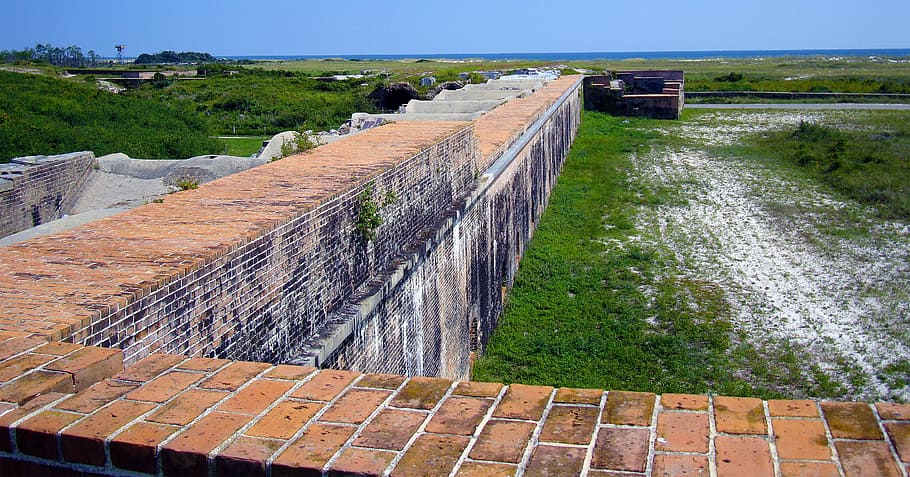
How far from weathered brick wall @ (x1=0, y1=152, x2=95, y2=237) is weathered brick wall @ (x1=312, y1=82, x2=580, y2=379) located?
15.6 feet

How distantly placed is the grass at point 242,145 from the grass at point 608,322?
25.4 ft

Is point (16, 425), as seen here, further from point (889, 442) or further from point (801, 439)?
point (889, 442)

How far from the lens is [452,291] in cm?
789

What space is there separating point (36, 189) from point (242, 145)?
11.7 m

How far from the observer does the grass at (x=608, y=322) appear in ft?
26.6

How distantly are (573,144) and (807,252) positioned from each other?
43.2ft

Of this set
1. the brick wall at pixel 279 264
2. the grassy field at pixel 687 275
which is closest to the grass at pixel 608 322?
the grassy field at pixel 687 275

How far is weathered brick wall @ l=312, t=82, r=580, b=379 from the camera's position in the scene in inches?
214

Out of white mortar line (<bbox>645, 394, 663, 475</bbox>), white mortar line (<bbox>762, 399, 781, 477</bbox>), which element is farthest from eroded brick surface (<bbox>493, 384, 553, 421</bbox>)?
white mortar line (<bbox>762, 399, 781, 477</bbox>)

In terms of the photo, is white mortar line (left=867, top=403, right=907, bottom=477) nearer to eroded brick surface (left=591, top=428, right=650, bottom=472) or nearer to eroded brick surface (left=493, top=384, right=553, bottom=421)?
eroded brick surface (left=591, top=428, right=650, bottom=472)

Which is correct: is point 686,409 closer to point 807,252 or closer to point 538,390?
point 538,390

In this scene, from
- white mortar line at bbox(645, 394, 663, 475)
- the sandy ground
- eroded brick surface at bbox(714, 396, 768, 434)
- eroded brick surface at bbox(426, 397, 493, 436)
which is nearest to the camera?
white mortar line at bbox(645, 394, 663, 475)

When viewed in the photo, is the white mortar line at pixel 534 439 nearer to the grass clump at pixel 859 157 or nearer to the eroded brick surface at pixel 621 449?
the eroded brick surface at pixel 621 449

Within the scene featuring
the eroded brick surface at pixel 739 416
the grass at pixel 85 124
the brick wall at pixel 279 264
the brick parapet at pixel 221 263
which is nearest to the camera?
the eroded brick surface at pixel 739 416
